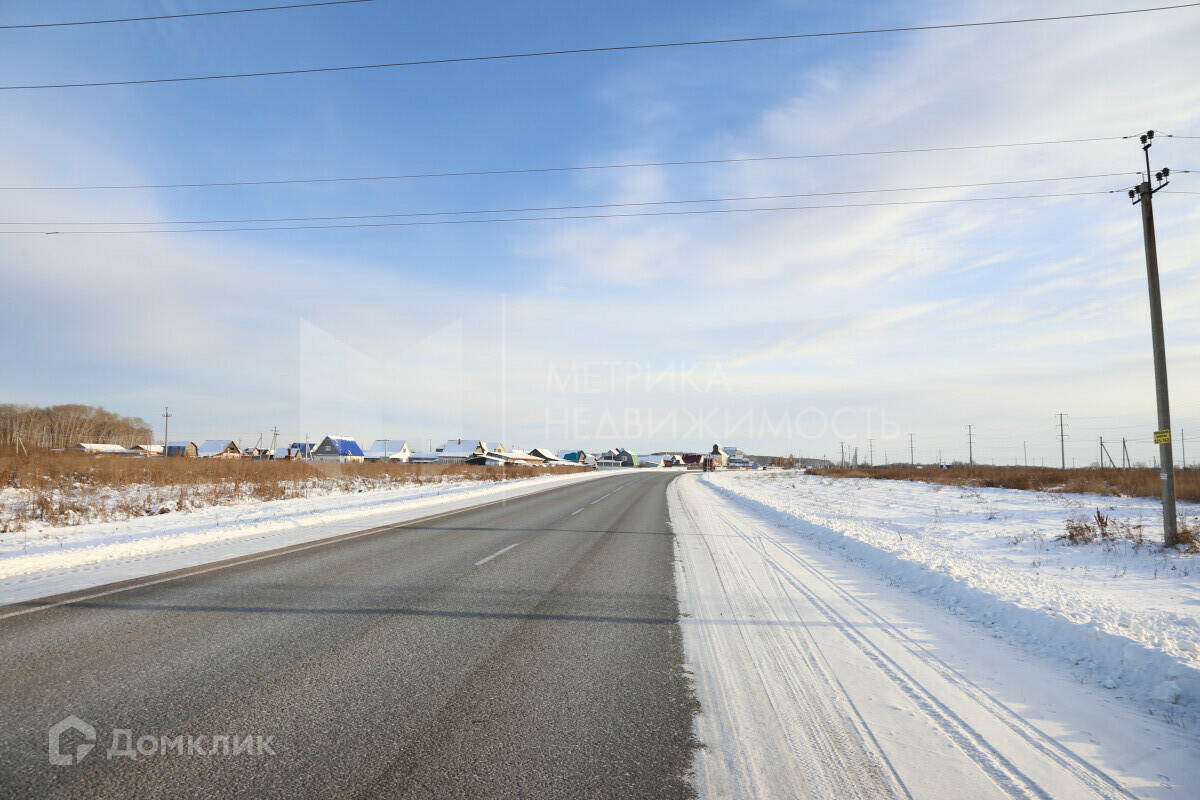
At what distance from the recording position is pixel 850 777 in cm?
296

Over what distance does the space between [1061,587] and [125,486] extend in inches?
1055

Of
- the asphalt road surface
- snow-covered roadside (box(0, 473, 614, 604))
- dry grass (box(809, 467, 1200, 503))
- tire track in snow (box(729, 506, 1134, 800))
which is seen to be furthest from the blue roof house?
tire track in snow (box(729, 506, 1134, 800))

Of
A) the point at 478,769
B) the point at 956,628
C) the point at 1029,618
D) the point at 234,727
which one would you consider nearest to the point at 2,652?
the point at 234,727

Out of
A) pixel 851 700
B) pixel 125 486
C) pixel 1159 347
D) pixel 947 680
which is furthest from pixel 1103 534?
pixel 125 486

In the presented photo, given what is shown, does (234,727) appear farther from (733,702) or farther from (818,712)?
(818,712)

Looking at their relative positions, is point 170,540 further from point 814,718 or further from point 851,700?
point 851,700

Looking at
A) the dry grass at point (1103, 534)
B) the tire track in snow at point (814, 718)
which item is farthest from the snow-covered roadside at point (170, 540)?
the dry grass at point (1103, 534)

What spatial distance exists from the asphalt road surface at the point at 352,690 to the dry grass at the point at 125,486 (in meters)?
10.8

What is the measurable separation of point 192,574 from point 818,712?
331 inches

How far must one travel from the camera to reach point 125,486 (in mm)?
20188

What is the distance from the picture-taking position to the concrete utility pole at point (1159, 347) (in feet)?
34.6

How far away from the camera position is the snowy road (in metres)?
2.97

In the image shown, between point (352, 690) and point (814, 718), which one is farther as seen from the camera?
point (352, 690)

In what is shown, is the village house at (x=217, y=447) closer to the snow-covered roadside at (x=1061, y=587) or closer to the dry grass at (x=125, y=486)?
the dry grass at (x=125, y=486)
